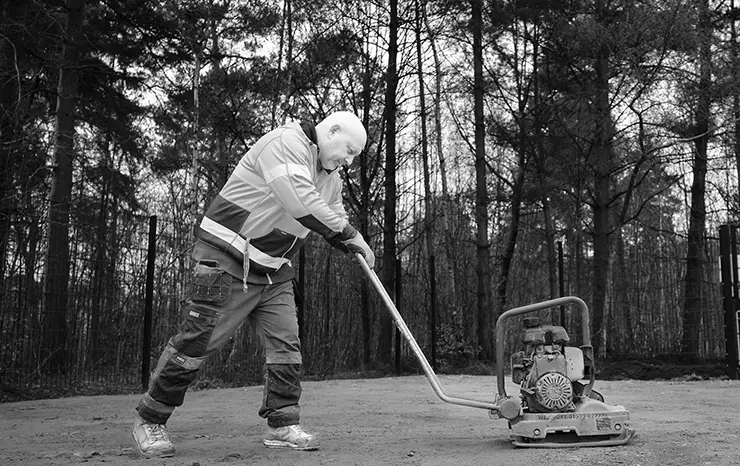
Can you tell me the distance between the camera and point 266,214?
4043mm

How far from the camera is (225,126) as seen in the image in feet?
45.4

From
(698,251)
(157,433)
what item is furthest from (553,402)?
(698,251)

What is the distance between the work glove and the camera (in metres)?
4.05

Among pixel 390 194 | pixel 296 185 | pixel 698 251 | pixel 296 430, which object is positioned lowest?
pixel 296 430

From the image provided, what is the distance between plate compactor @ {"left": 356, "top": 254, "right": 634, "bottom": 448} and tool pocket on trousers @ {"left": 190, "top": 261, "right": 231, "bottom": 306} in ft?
2.46

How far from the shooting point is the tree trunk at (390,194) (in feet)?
40.1

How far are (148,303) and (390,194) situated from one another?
5.70 m

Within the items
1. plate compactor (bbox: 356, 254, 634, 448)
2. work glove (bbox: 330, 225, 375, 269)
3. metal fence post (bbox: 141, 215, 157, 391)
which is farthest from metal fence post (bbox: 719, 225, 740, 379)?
work glove (bbox: 330, 225, 375, 269)

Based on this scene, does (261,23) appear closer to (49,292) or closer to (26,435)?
(49,292)

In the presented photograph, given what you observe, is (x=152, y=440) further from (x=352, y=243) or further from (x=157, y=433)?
(x=352, y=243)

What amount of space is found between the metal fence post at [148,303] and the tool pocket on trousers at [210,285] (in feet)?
13.6

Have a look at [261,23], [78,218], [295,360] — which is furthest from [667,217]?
[295,360]

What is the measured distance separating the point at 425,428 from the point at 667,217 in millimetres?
14670

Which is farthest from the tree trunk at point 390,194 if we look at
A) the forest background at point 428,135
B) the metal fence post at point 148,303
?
the metal fence post at point 148,303
